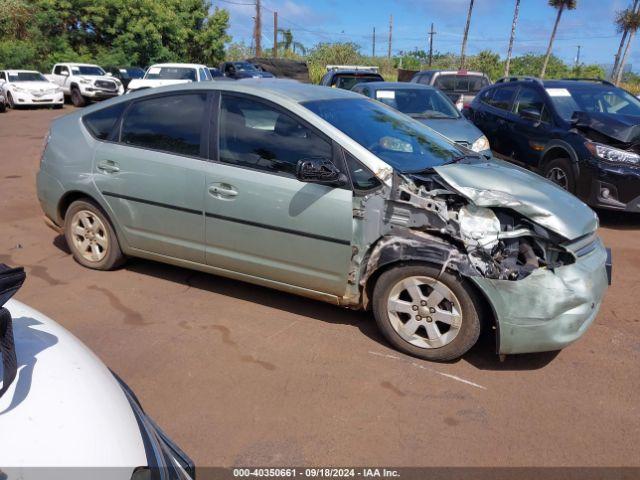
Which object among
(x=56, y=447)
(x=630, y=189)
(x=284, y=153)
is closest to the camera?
(x=56, y=447)

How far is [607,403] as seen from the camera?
133 inches

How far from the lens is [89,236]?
5199 mm

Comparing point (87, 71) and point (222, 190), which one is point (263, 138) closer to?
point (222, 190)

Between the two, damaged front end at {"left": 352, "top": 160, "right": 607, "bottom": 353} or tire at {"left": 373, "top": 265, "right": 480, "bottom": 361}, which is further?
tire at {"left": 373, "top": 265, "right": 480, "bottom": 361}

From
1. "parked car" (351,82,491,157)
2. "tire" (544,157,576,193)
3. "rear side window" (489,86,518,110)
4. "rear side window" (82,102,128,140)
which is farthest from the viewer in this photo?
"rear side window" (489,86,518,110)

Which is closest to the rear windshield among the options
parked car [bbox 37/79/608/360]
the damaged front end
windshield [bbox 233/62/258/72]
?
parked car [bbox 37/79/608/360]

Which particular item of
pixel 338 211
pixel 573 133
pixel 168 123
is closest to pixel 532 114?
pixel 573 133

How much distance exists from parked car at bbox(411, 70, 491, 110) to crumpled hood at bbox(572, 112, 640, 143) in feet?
22.2

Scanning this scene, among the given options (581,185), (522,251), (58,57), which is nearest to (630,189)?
(581,185)

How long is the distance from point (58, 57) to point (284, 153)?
107 ft

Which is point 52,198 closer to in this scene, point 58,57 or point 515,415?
point 515,415

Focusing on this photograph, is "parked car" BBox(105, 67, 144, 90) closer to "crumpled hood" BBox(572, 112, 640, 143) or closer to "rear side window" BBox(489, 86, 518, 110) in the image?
"rear side window" BBox(489, 86, 518, 110)

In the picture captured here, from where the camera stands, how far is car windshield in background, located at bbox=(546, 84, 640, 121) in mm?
7988

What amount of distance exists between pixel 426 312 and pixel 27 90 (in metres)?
22.5
